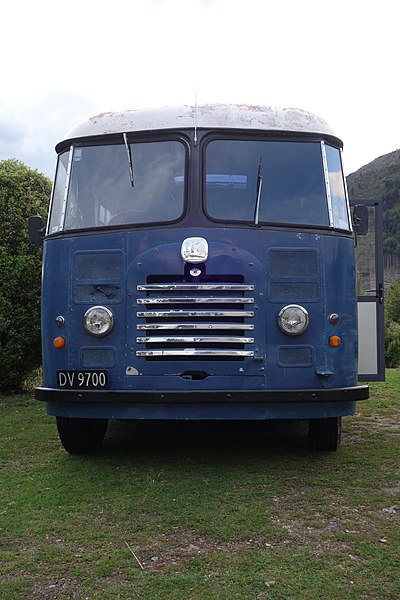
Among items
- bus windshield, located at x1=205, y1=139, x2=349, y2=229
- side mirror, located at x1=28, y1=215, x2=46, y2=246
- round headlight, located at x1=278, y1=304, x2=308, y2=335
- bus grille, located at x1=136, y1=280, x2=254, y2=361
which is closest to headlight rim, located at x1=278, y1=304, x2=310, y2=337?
round headlight, located at x1=278, y1=304, x2=308, y2=335

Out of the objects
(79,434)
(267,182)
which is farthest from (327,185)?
(79,434)

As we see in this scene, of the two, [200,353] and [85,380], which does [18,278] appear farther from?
[200,353]

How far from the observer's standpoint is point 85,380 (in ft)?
16.9

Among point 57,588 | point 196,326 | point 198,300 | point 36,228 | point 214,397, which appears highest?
point 36,228

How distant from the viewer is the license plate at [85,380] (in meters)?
5.13

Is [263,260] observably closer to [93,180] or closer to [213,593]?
[93,180]

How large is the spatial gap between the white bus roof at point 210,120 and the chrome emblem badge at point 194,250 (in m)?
1.04

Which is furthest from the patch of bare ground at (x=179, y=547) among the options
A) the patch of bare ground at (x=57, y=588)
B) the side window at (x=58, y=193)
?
the side window at (x=58, y=193)

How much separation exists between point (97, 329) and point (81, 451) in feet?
4.68

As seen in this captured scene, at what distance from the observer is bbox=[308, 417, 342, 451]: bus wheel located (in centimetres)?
573

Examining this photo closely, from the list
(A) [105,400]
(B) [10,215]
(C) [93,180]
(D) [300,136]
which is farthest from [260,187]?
(B) [10,215]

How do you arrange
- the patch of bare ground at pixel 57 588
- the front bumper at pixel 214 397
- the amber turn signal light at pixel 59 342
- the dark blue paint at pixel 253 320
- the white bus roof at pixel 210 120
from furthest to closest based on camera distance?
the white bus roof at pixel 210 120
the amber turn signal light at pixel 59 342
the dark blue paint at pixel 253 320
the front bumper at pixel 214 397
the patch of bare ground at pixel 57 588

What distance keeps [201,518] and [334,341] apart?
1.77 m

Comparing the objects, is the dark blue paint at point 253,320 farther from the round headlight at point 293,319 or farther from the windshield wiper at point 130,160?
the windshield wiper at point 130,160
